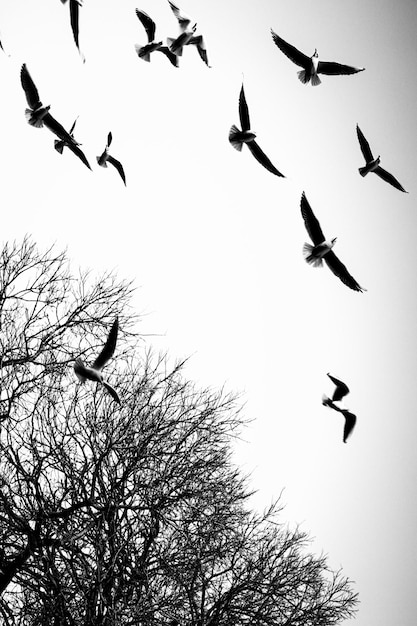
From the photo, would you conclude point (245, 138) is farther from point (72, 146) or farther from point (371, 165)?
point (72, 146)

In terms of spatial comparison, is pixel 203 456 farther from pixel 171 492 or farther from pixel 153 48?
pixel 153 48

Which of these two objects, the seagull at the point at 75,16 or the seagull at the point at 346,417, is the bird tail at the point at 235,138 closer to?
the seagull at the point at 75,16

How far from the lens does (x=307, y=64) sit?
562cm

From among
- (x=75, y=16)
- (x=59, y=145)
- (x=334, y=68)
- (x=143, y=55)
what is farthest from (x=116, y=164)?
(x=334, y=68)

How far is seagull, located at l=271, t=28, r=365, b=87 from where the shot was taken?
5.50 m

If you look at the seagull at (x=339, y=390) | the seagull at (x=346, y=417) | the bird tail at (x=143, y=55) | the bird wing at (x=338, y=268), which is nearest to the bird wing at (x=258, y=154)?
Result: the bird wing at (x=338, y=268)

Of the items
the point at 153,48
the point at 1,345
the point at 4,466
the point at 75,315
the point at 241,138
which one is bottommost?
the point at 4,466

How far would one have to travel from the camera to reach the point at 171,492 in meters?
7.81

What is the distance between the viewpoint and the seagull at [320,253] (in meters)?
4.85

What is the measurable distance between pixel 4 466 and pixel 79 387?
1.71m

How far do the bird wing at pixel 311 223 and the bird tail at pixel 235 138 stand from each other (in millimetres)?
1080

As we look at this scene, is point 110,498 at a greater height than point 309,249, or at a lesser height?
lesser

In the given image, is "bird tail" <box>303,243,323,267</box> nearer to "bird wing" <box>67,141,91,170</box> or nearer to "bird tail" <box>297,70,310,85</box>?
"bird tail" <box>297,70,310,85</box>

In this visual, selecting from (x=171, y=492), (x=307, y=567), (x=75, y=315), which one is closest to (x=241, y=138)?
(x=75, y=315)
